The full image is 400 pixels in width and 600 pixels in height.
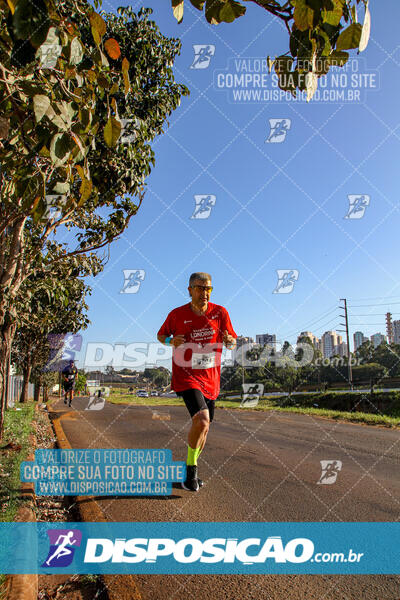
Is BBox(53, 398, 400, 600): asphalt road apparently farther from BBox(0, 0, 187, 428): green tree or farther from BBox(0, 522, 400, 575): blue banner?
BBox(0, 0, 187, 428): green tree

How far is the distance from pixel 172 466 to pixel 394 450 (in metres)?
3.85

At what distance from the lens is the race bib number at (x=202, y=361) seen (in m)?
4.50

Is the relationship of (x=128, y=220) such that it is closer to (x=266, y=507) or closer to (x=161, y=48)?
(x=161, y=48)

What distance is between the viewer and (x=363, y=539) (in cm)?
313

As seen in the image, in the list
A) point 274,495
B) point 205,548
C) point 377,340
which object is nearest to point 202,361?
point 274,495

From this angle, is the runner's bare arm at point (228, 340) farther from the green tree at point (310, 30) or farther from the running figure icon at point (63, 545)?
the green tree at point (310, 30)

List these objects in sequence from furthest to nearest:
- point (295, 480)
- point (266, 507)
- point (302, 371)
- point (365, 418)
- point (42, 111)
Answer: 1. point (302, 371)
2. point (365, 418)
3. point (295, 480)
4. point (266, 507)
5. point (42, 111)

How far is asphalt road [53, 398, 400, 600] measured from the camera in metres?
2.49

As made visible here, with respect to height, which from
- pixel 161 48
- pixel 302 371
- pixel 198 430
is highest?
pixel 161 48

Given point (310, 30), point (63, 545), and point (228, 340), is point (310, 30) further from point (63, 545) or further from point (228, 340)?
point (63, 545)

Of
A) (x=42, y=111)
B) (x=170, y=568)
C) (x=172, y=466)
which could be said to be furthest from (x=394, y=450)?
(x=42, y=111)

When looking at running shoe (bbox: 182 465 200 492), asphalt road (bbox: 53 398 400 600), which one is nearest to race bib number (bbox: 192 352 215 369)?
running shoe (bbox: 182 465 200 492)

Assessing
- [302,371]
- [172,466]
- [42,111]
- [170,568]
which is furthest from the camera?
[302,371]

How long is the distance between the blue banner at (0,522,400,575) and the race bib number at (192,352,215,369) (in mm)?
1537
